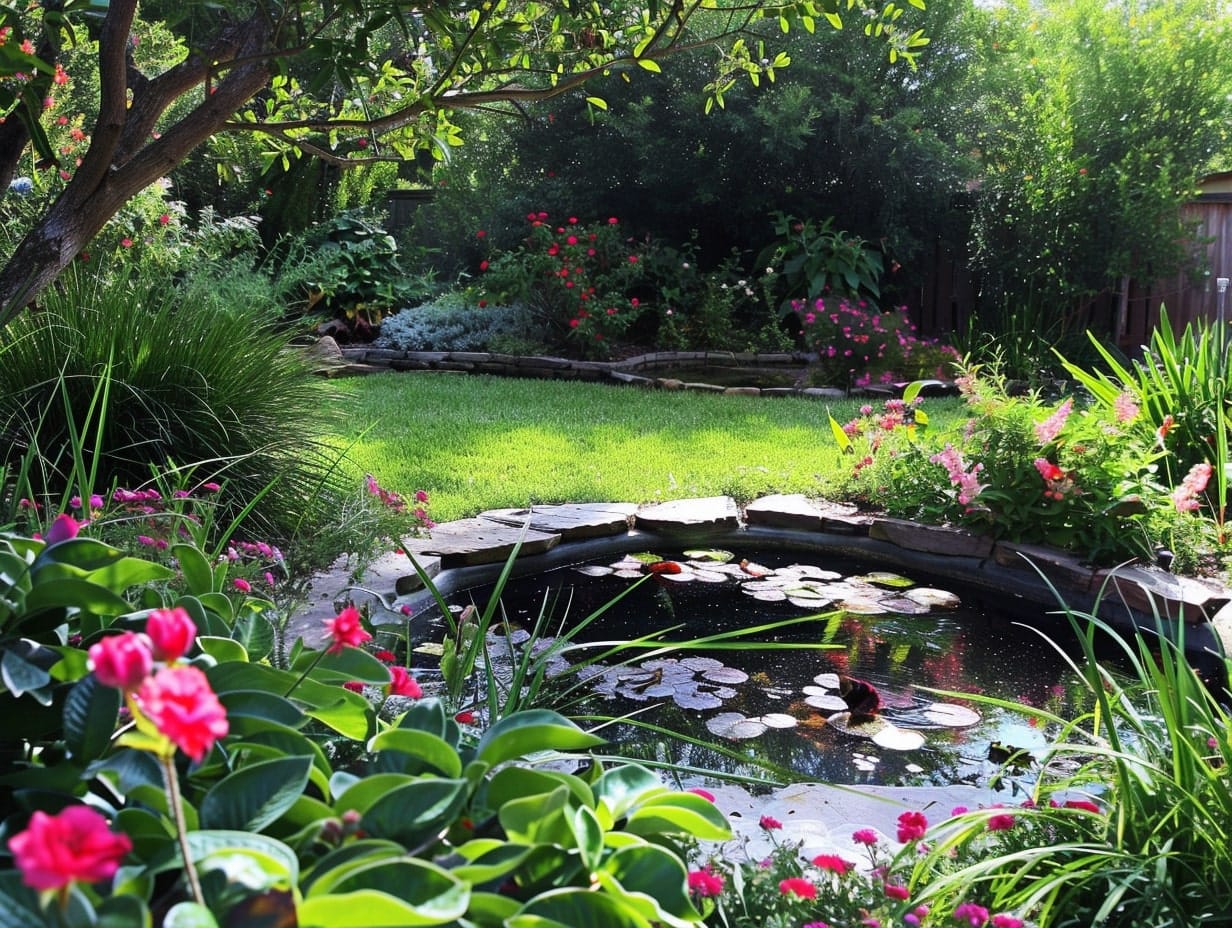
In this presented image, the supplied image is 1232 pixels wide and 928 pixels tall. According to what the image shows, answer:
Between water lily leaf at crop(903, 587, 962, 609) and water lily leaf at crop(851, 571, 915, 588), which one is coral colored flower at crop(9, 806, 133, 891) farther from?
water lily leaf at crop(851, 571, 915, 588)

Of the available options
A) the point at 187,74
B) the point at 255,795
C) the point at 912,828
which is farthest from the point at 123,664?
the point at 187,74

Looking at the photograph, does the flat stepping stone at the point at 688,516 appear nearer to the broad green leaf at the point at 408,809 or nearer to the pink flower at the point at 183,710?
A: the broad green leaf at the point at 408,809

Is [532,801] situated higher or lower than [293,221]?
lower

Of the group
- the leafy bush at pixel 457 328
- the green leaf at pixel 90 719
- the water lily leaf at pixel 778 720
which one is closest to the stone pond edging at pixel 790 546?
the water lily leaf at pixel 778 720

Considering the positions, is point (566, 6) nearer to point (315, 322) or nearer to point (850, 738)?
point (850, 738)

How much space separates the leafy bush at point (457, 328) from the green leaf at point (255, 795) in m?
8.09

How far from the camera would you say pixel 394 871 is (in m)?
0.75

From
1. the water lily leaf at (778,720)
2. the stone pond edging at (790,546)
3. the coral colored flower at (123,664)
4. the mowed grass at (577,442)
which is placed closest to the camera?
the coral colored flower at (123,664)

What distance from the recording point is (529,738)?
3.33 ft

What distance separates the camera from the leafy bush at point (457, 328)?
29.7ft

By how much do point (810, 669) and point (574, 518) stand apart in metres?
1.35

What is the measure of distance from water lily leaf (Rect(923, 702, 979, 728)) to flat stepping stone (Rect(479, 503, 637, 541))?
1.60 meters

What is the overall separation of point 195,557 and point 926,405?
6302mm

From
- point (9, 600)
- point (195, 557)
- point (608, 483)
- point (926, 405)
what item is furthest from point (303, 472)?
point (926, 405)
